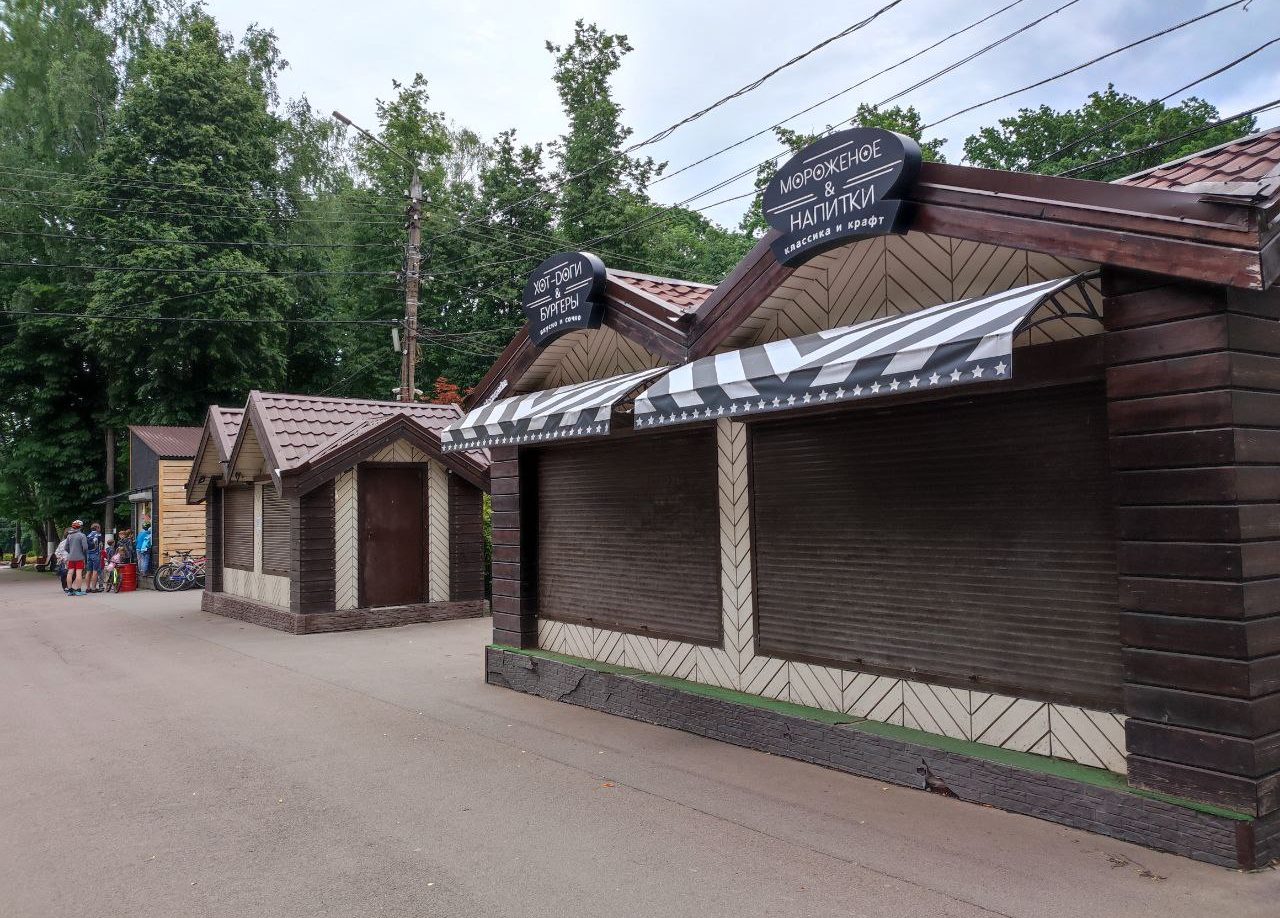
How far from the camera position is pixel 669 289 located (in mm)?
8461

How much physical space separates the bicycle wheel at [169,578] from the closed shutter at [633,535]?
17.4 metres

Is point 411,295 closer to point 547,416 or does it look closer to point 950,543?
point 547,416

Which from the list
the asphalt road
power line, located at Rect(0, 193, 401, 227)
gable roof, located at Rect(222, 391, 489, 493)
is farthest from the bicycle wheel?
the asphalt road

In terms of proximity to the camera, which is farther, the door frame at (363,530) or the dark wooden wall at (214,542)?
the dark wooden wall at (214,542)

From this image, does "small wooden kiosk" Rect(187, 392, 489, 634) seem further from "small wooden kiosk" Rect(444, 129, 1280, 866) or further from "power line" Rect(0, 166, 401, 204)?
"power line" Rect(0, 166, 401, 204)

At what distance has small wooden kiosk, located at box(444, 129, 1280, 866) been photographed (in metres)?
4.32

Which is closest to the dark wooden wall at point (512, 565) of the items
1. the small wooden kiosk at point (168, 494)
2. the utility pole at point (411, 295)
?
the utility pole at point (411, 295)

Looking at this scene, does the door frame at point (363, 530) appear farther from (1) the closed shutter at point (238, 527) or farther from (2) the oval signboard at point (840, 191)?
(2) the oval signboard at point (840, 191)

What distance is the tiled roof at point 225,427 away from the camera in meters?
16.1

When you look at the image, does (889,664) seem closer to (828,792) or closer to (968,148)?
(828,792)

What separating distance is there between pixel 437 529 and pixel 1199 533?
1255 centimetres

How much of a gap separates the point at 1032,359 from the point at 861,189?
1482 millimetres

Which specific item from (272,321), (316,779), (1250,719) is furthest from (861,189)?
(272,321)

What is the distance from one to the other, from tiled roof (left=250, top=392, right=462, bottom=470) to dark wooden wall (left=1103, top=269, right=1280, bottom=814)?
1144 centimetres
